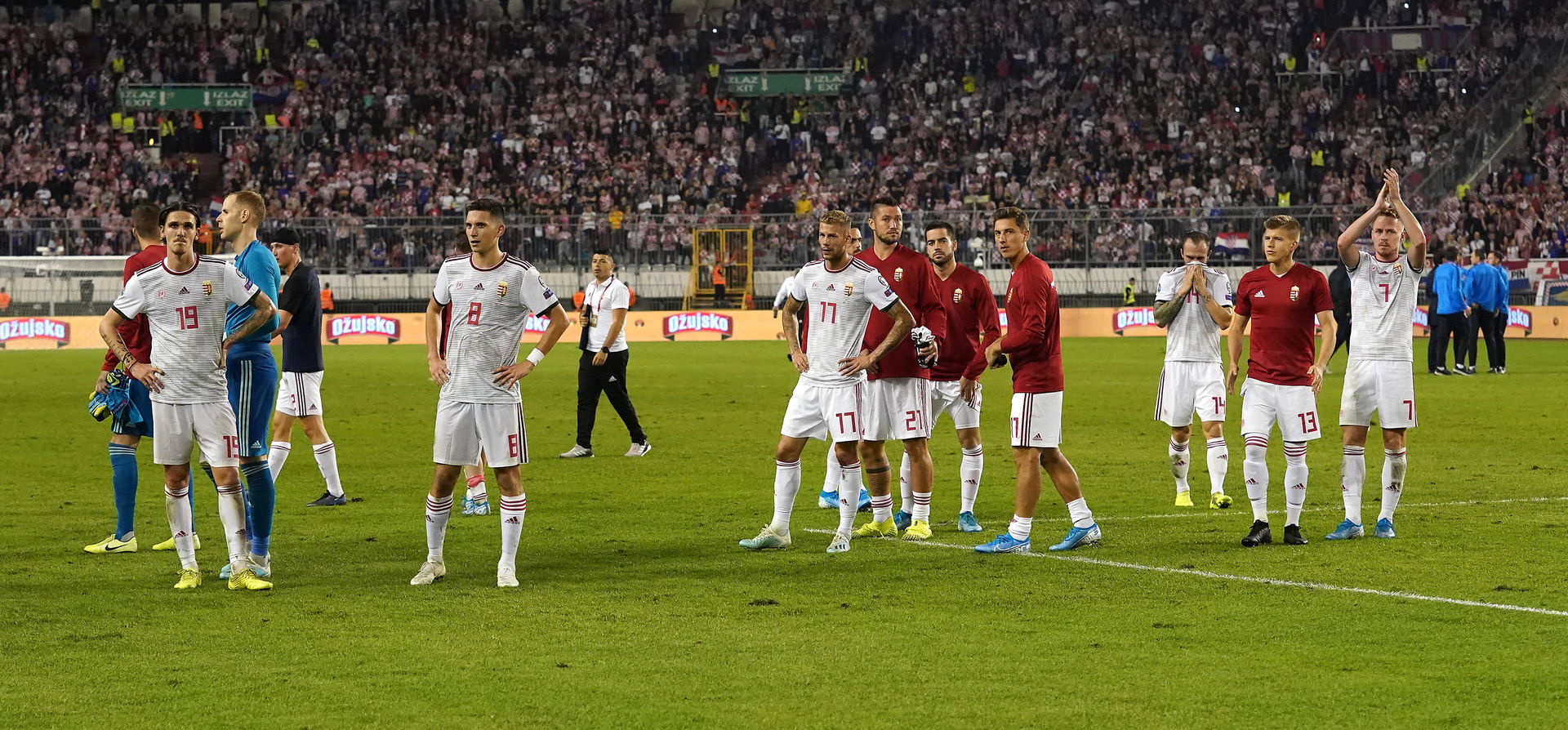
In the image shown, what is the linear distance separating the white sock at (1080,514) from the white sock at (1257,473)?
3.47 feet

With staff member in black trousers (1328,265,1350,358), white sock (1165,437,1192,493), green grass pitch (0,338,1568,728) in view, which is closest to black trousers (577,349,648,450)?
green grass pitch (0,338,1568,728)

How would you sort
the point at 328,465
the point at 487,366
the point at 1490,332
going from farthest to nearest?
the point at 1490,332 → the point at 328,465 → the point at 487,366

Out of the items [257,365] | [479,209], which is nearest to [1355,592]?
[479,209]

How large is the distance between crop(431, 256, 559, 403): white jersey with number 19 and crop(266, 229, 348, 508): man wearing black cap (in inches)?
123

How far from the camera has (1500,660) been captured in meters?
6.86

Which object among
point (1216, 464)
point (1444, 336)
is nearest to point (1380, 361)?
point (1216, 464)

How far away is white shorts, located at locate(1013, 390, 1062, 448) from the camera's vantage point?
390 inches

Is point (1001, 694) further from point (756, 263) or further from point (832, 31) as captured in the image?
point (832, 31)

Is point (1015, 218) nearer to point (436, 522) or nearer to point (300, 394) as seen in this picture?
point (436, 522)

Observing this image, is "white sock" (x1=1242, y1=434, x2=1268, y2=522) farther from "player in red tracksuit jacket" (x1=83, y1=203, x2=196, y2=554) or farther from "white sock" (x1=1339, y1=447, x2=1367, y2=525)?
"player in red tracksuit jacket" (x1=83, y1=203, x2=196, y2=554)

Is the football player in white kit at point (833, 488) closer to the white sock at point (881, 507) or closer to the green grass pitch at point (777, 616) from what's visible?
the green grass pitch at point (777, 616)

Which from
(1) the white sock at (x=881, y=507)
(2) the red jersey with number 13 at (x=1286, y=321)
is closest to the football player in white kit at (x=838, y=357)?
(1) the white sock at (x=881, y=507)

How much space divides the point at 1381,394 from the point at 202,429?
704cm

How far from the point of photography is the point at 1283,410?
10.3 metres
